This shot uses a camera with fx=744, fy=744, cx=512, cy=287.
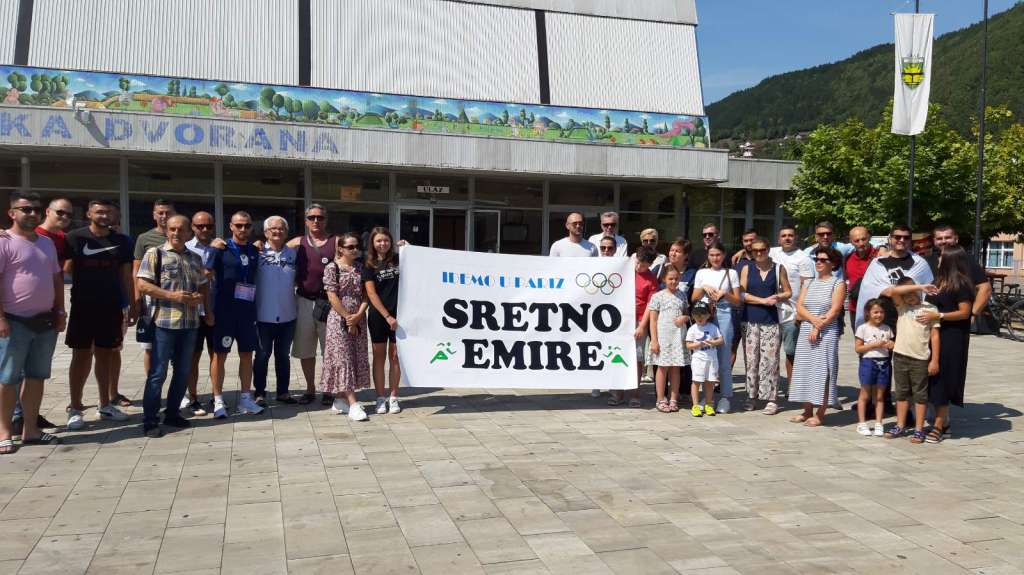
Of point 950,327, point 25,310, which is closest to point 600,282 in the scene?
point 950,327

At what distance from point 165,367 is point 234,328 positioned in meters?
0.87

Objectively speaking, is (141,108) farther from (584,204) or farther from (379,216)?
(584,204)

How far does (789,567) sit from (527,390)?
507cm

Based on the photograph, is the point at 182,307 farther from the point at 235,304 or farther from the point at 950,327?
the point at 950,327

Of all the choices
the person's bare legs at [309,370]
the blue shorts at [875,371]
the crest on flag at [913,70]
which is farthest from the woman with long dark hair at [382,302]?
the crest on flag at [913,70]

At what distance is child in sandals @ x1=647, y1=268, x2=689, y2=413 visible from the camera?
771cm

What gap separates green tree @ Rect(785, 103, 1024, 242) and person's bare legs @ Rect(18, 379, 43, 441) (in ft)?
71.1

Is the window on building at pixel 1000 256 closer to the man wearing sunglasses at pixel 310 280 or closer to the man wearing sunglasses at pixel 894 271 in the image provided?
the man wearing sunglasses at pixel 894 271

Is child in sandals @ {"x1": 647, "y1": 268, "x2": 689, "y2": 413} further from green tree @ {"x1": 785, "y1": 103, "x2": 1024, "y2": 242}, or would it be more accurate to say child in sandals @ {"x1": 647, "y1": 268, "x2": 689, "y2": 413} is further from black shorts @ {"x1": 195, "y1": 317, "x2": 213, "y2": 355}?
green tree @ {"x1": 785, "y1": 103, "x2": 1024, "y2": 242}

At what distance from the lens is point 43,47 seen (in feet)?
63.1

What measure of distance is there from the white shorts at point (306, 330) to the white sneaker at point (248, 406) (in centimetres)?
66

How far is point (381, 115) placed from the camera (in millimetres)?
20047

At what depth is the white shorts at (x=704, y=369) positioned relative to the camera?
758 cm

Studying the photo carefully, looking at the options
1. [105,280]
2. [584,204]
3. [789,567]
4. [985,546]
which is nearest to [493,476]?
[789,567]
